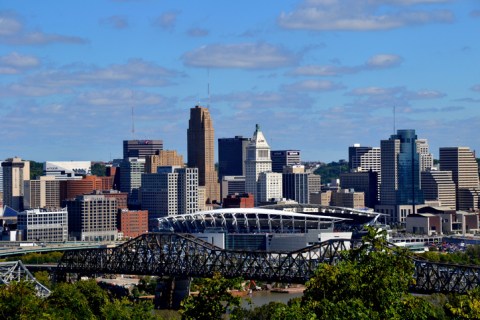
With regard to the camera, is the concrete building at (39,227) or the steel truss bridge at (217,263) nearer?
the steel truss bridge at (217,263)

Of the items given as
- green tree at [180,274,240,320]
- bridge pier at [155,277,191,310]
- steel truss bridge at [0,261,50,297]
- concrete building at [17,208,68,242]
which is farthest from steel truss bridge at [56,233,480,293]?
concrete building at [17,208,68,242]

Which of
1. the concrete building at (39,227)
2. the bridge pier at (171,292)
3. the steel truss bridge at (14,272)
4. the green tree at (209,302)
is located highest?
the concrete building at (39,227)

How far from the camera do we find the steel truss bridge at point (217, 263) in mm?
85188

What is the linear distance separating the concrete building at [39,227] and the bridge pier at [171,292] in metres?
89.6

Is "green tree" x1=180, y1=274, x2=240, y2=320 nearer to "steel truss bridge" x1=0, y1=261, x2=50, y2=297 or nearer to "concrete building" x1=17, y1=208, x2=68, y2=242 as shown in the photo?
"steel truss bridge" x1=0, y1=261, x2=50, y2=297

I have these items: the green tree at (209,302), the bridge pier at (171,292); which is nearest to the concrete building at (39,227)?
the bridge pier at (171,292)

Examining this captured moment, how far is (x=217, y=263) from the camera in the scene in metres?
107

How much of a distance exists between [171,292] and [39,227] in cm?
9581

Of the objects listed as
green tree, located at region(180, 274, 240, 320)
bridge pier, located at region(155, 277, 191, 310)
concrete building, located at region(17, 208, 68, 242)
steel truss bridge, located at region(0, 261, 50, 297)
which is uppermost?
concrete building, located at region(17, 208, 68, 242)

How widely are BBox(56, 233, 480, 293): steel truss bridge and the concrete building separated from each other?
7337 centimetres

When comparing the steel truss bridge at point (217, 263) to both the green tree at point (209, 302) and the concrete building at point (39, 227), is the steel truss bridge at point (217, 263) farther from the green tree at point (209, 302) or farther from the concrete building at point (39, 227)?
the concrete building at point (39, 227)

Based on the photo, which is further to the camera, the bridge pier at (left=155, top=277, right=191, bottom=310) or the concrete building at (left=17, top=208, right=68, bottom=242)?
the concrete building at (left=17, top=208, right=68, bottom=242)

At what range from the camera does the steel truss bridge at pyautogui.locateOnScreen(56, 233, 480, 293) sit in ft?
279

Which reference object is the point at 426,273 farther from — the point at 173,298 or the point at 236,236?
the point at 236,236
